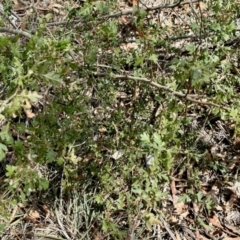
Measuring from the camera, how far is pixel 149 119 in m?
3.45

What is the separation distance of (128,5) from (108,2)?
3.48 feet

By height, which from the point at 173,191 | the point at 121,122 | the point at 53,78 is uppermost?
the point at 53,78

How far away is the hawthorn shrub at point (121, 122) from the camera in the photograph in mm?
2760

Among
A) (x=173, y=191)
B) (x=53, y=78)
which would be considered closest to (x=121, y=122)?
(x=173, y=191)

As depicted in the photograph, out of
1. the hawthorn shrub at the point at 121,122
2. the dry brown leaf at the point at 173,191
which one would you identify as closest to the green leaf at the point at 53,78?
the hawthorn shrub at the point at 121,122

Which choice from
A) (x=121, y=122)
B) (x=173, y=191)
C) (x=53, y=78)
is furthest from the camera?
(x=173, y=191)

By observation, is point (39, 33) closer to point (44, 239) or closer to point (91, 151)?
point (91, 151)

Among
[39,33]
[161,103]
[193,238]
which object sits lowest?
[193,238]

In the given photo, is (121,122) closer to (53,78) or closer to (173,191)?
(173,191)

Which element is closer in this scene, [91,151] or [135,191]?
[135,191]

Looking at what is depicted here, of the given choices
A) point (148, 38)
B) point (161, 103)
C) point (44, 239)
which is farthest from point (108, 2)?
point (44, 239)

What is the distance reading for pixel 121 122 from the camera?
11.0 ft

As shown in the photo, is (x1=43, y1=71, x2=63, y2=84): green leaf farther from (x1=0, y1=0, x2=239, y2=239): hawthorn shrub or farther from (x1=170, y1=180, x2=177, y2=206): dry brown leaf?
(x1=170, y1=180, x2=177, y2=206): dry brown leaf

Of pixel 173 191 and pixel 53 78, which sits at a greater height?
pixel 53 78
